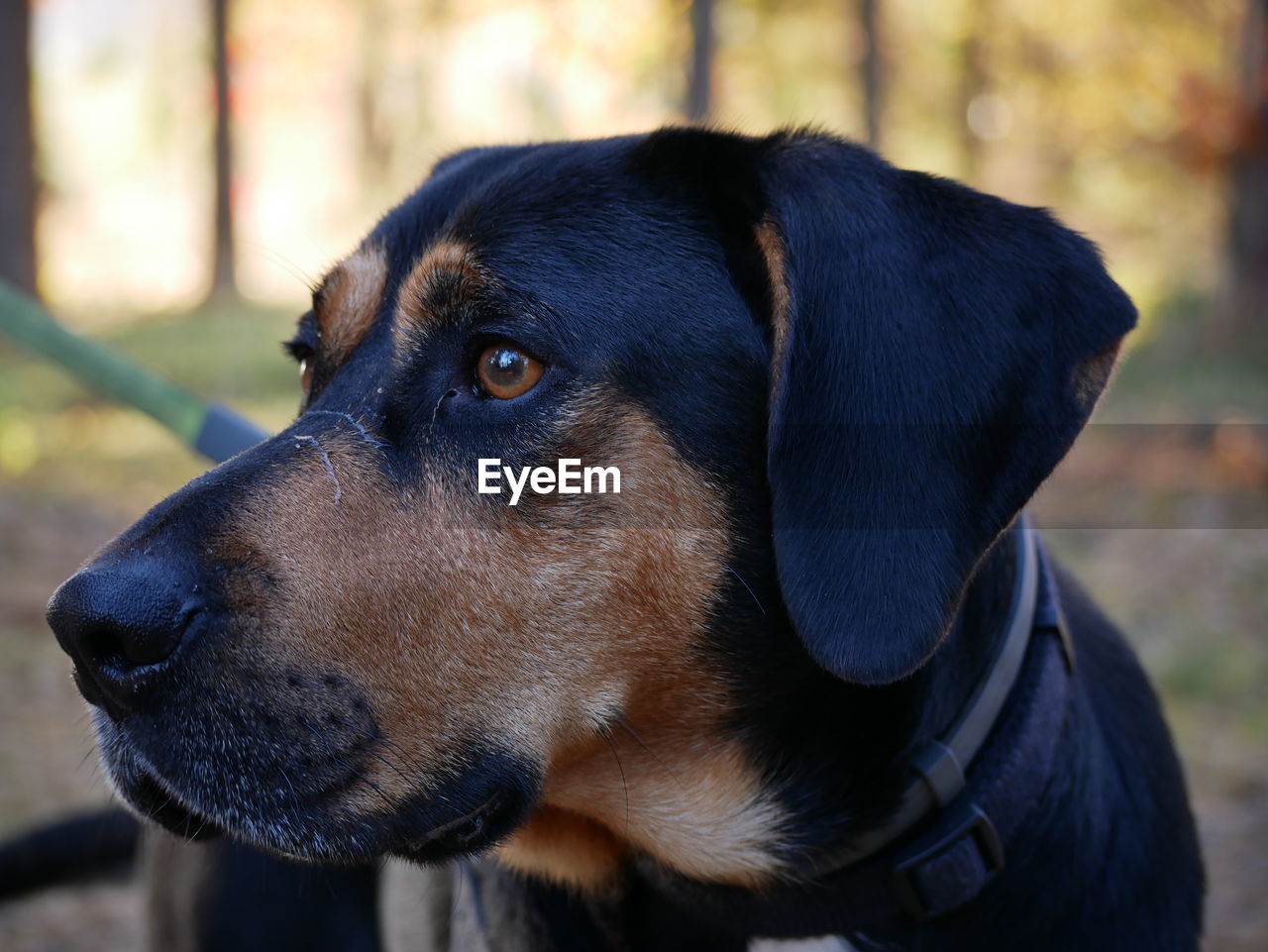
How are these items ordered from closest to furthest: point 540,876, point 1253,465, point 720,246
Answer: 1. point 720,246
2. point 540,876
3. point 1253,465

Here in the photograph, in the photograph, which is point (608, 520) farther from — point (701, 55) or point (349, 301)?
point (701, 55)

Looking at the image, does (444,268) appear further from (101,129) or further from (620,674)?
(101,129)

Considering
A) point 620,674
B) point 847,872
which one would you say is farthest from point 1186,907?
point 620,674

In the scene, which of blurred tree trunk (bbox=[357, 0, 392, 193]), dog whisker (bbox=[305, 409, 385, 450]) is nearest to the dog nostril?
dog whisker (bbox=[305, 409, 385, 450])

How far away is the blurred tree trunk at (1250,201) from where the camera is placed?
449 inches

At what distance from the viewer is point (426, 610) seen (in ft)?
6.91

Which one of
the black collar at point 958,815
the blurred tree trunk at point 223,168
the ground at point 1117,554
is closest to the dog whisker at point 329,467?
the ground at point 1117,554

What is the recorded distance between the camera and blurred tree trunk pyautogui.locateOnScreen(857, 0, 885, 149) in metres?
22.0

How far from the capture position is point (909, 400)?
210 cm

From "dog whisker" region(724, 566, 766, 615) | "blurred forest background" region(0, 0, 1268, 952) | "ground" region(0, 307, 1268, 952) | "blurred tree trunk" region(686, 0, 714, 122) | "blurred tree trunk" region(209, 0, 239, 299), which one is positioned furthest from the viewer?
"blurred tree trunk" region(209, 0, 239, 299)

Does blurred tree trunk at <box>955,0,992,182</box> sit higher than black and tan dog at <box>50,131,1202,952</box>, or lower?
lower

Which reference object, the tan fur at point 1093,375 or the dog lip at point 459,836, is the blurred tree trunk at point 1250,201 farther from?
the dog lip at point 459,836

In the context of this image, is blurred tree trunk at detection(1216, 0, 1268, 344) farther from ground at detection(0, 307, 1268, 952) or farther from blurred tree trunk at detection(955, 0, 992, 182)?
blurred tree trunk at detection(955, 0, 992, 182)

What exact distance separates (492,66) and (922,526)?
30.8 metres
